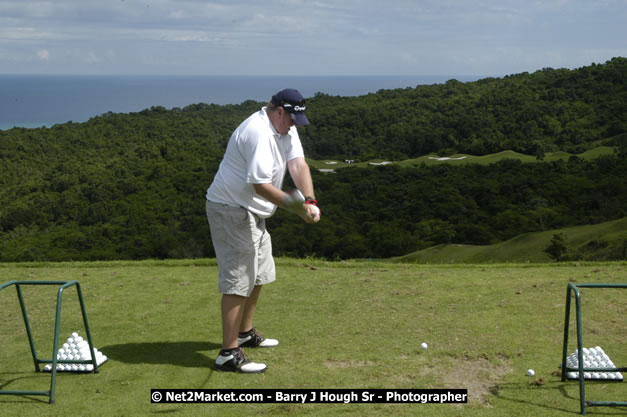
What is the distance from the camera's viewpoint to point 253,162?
395cm

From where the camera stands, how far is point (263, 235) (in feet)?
15.0

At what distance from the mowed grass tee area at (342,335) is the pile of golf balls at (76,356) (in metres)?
0.08

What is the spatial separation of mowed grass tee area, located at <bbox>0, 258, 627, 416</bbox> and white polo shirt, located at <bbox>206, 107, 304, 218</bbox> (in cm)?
137

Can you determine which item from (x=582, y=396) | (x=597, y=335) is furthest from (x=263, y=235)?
(x=597, y=335)

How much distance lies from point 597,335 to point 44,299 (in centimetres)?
617

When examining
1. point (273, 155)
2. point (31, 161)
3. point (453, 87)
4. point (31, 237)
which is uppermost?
point (453, 87)

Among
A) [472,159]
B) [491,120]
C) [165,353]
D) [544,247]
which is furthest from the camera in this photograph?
[491,120]

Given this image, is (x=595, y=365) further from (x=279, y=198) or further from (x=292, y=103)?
(x=292, y=103)

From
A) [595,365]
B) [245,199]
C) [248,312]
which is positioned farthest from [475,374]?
[245,199]

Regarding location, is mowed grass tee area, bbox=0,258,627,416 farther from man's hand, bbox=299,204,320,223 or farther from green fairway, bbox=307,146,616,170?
green fairway, bbox=307,146,616,170

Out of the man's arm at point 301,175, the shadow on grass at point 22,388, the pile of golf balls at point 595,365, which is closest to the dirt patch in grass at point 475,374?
the pile of golf balls at point 595,365

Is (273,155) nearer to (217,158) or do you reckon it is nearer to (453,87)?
(217,158)

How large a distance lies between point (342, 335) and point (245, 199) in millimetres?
1783

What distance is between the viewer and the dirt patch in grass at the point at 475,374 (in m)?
3.94
